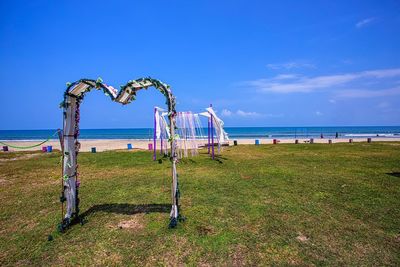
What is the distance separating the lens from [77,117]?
7852mm

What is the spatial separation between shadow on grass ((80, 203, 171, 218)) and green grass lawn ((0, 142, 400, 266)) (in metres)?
0.03

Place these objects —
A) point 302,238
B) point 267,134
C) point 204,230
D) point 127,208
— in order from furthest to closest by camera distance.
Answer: point 267,134 → point 127,208 → point 204,230 → point 302,238

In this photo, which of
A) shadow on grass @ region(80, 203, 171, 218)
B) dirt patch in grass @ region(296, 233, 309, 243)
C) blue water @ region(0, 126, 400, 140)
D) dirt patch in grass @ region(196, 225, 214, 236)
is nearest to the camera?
dirt patch in grass @ region(296, 233, 309, 243)

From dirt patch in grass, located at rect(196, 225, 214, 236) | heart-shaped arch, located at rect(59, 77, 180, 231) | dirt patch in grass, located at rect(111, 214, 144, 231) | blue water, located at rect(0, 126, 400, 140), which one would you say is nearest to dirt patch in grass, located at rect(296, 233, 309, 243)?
dirt patch in grass, located at rect(196, 225, 214, 236)

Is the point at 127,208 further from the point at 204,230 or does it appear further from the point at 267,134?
the point at 267,134

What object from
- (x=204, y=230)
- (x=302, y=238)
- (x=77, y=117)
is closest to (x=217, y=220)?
(x=204, y=230)

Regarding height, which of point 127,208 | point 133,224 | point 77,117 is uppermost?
point 77,117

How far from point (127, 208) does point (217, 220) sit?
3.09 meters

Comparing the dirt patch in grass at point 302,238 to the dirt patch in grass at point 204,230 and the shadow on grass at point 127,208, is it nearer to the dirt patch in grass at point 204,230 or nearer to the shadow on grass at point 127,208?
the dirt patch in grass at point 204,230

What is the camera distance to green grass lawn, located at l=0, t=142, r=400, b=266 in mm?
5910

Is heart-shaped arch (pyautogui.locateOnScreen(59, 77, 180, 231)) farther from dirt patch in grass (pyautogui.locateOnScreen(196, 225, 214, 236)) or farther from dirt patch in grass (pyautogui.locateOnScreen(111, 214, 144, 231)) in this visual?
dirt patch in grass (pyautogui.locateOnScreen(111, 214, 144, 231))

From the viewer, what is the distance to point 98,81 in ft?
24.5

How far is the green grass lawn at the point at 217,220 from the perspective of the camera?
5.91m

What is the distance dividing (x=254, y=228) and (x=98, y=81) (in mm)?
5733
